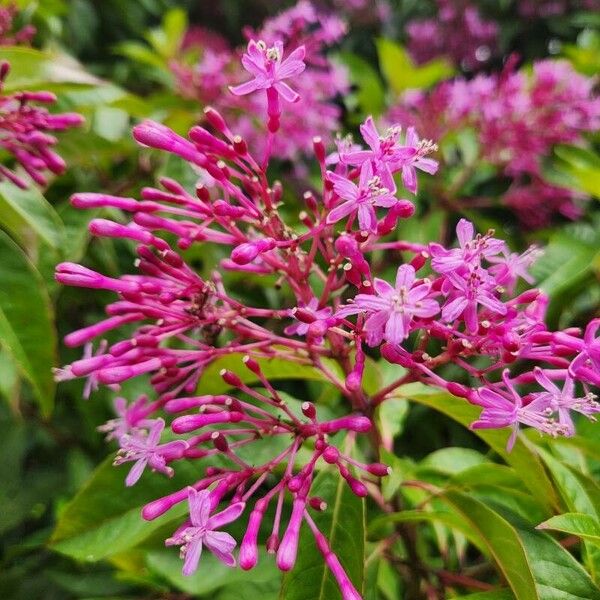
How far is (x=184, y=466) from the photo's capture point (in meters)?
1.00

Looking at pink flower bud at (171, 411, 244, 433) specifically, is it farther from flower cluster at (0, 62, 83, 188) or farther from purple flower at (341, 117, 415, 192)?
flower cluster at (0, 62, 83, 188)

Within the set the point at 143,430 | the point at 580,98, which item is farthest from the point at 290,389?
the point at 580,98

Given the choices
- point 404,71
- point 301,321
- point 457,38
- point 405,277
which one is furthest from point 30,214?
point 457,38

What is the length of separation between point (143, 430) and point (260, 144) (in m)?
1.20

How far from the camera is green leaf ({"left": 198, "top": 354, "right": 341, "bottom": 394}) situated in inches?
39.4

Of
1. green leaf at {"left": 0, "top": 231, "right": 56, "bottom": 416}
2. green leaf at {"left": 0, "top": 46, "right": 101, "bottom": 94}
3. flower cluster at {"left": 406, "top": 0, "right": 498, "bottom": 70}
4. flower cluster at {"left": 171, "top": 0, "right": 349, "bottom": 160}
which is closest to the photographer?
green leaf at {"left": 0, "top": 231, "right": 56, "bottom": 416}

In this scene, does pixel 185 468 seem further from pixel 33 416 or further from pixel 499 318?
pixel 33 416

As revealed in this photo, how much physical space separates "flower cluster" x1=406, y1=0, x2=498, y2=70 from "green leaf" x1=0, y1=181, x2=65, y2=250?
2272 millimetres

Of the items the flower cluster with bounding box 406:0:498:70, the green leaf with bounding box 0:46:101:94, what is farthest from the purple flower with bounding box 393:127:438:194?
the flower cluster with bounding box 406:0:498:70

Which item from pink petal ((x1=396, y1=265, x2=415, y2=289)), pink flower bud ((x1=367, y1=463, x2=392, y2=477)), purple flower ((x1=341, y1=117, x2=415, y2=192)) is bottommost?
pink flower bud ((x1=367, y1=463, x2=392, y2=477))

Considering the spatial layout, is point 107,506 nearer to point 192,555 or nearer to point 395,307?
point 192,555

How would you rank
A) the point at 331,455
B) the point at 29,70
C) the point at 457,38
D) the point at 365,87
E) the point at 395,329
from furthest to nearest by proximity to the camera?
1. the point at 457,38
2. the point at 365,87
3. the point at 29,70
4. the point at 331,455
5. the point at 395,329

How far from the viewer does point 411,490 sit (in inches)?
49.2

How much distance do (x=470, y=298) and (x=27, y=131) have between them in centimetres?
82
